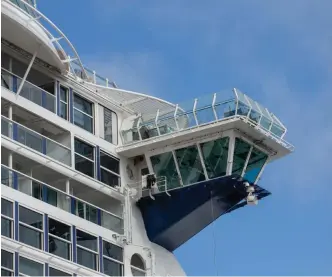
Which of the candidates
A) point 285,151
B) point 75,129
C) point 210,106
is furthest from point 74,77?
point 285,151

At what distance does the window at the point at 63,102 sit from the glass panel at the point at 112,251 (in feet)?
14.7

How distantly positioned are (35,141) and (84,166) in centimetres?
289

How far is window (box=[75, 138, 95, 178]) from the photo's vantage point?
41.6 meters

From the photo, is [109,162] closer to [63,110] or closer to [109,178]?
[109,178]

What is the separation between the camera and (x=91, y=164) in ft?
138

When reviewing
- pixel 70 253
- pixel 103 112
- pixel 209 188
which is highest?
pixel 103 112

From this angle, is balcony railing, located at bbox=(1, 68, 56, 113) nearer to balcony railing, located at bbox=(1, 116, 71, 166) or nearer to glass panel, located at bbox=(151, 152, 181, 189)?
balcony railing, located at bbox=(1, 116, 71, 166)

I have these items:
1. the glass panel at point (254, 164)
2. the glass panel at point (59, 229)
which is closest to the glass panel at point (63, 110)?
the glass panel at point (59, 229)

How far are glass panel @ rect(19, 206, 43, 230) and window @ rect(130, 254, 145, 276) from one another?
5.20 meters

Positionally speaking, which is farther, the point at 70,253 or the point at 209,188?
the point at 209,188

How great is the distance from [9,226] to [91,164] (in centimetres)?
582

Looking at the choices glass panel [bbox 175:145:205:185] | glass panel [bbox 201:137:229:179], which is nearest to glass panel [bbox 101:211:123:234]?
glass panel [bbox 175:145:205:185]

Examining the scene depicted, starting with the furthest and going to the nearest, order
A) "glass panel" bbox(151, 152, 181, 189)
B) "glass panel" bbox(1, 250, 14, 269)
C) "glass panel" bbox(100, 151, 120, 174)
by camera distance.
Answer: "glass panel" bbox(151, 152, 181, 189)
"glass panel" bbox(100, 151, 120, 174)
"glass panel" bbox(1, 250, 14, 269)

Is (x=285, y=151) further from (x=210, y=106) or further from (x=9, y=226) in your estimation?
(x=9, y=226)
